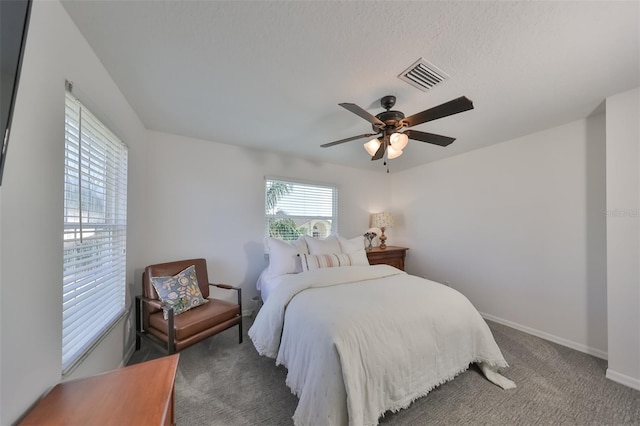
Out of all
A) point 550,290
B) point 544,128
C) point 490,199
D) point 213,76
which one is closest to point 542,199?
point 490,199

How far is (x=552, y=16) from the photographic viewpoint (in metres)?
1.22

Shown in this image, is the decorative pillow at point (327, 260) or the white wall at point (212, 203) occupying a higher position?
the white wall at point (212, 203)

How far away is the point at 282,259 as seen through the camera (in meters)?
2.90

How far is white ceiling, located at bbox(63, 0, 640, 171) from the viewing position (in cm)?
120

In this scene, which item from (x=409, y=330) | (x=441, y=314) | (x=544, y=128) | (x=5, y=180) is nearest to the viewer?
(x=5, y=180)

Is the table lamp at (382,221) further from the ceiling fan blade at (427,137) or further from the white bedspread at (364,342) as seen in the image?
the ceiling fan blade at (427,137)

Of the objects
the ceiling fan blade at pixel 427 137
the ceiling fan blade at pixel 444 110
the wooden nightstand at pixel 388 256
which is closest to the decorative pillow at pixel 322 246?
the wooden nightstand at pixel 388 256

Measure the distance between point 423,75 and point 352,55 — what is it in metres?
0.57

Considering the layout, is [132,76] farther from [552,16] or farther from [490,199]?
[490,199]

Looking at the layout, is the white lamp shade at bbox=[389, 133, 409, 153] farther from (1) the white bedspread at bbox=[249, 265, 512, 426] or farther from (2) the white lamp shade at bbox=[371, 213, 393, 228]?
(2) the white lamp shade at bbox=[371, 213, 393, 228]

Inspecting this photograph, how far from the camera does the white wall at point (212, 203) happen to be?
Answer: 2.74 meters

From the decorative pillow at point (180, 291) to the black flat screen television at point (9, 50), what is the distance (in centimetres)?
178

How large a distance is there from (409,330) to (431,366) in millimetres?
319

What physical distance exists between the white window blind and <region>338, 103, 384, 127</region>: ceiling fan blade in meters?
1.58
